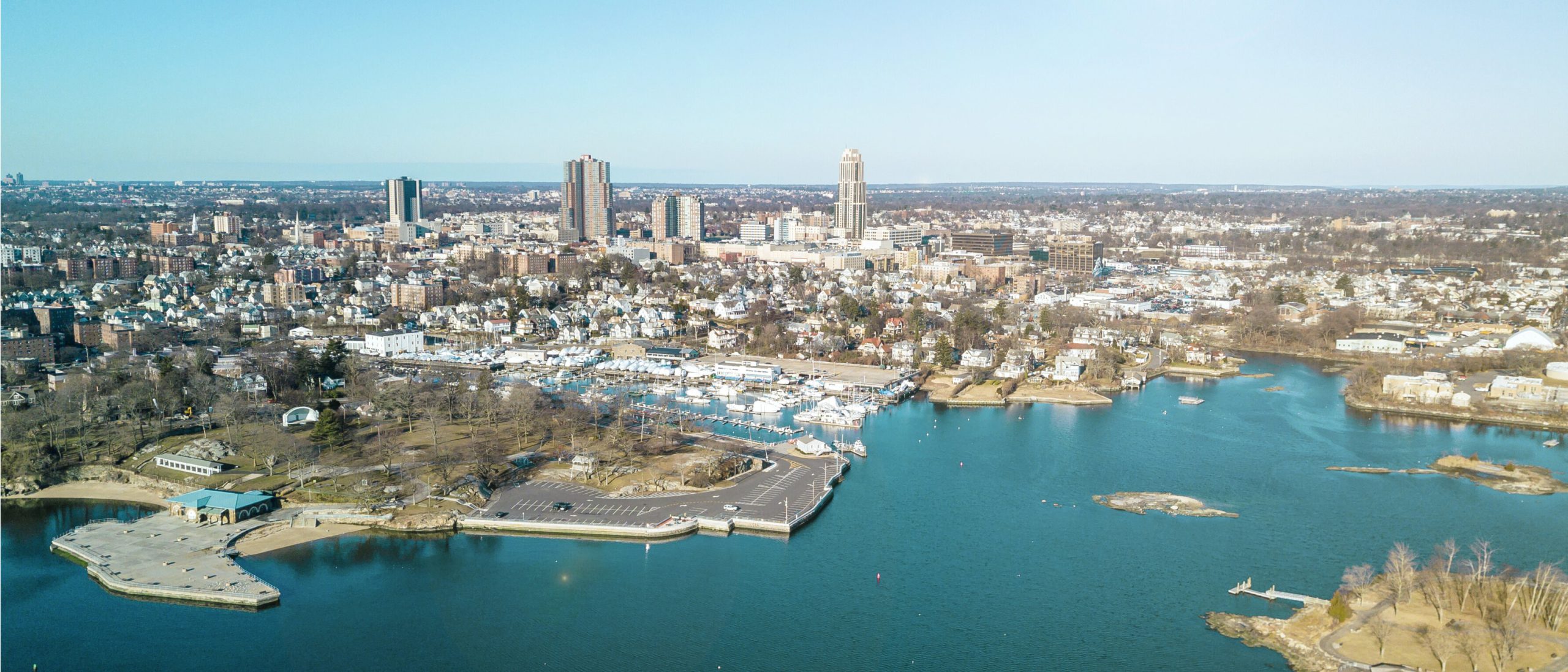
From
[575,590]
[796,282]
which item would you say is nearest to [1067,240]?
[796,282]

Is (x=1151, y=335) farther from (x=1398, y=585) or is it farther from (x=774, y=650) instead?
(x=774, y=650)

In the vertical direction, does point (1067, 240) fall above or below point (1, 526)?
above

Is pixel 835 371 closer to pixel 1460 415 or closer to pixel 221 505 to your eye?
pixel 1460 415

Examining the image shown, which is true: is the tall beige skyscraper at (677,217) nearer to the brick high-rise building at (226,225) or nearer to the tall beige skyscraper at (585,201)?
the tall beige skyscraper at (585,201)

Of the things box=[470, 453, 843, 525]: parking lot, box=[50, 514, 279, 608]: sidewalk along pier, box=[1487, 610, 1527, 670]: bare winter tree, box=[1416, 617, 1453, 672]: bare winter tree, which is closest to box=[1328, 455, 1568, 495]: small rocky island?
box=[1487, 610, 1527, 670]: bare winter tree

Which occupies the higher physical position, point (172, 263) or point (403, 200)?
point (403, 200)

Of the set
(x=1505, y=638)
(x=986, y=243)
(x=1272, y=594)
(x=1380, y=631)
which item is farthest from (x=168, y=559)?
(x=986, y=243)
